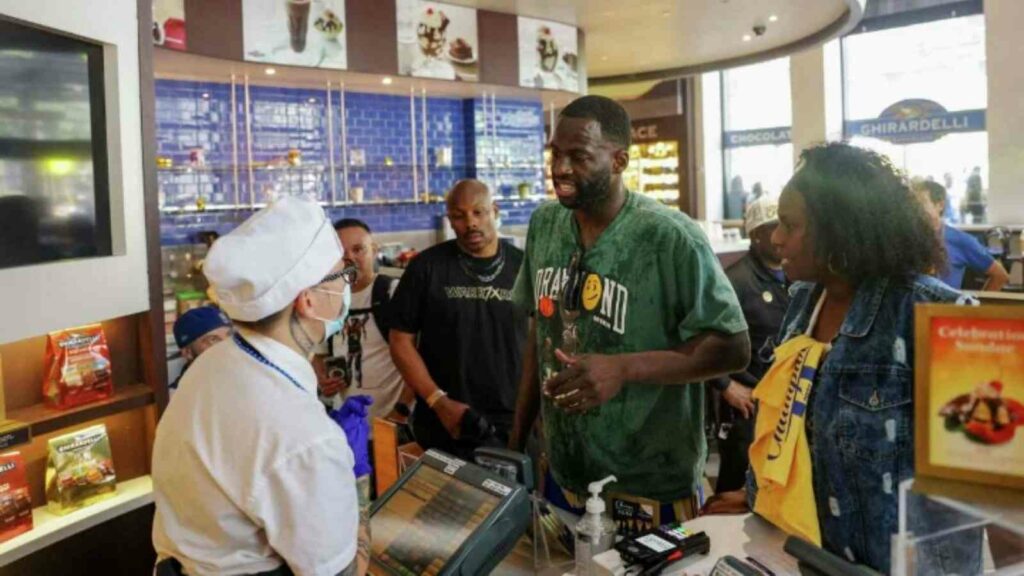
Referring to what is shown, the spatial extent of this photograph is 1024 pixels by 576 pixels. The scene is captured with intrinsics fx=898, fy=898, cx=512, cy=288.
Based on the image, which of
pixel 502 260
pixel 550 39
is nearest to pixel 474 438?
pixel 502 260

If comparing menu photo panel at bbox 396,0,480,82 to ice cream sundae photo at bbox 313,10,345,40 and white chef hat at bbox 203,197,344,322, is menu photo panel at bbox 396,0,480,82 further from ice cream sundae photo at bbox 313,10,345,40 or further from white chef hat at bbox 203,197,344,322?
white chef hat at bbox 203,197,344,322

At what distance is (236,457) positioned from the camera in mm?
1271

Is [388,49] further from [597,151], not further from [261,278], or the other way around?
[261,278]

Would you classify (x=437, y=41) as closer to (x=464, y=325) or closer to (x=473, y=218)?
(x=473, y=218)

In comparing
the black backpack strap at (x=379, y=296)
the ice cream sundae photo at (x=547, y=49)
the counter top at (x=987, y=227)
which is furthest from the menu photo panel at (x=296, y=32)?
the counter top at (x=987, y=227)

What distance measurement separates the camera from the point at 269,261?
137 centimetres

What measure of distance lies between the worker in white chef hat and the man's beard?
2.27 ft

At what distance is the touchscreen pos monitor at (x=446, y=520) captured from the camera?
139 centimetres

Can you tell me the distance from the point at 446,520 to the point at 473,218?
1.71 metres

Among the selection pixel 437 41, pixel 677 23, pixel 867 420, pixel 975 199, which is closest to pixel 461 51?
pixel 437 41

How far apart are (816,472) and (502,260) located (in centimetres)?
177

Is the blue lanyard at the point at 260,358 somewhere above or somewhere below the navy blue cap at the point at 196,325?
above

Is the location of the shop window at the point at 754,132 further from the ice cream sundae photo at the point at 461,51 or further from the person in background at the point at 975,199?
the ice cream sundae photo at the point at 461,51

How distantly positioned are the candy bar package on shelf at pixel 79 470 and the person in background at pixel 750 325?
2.54 m
